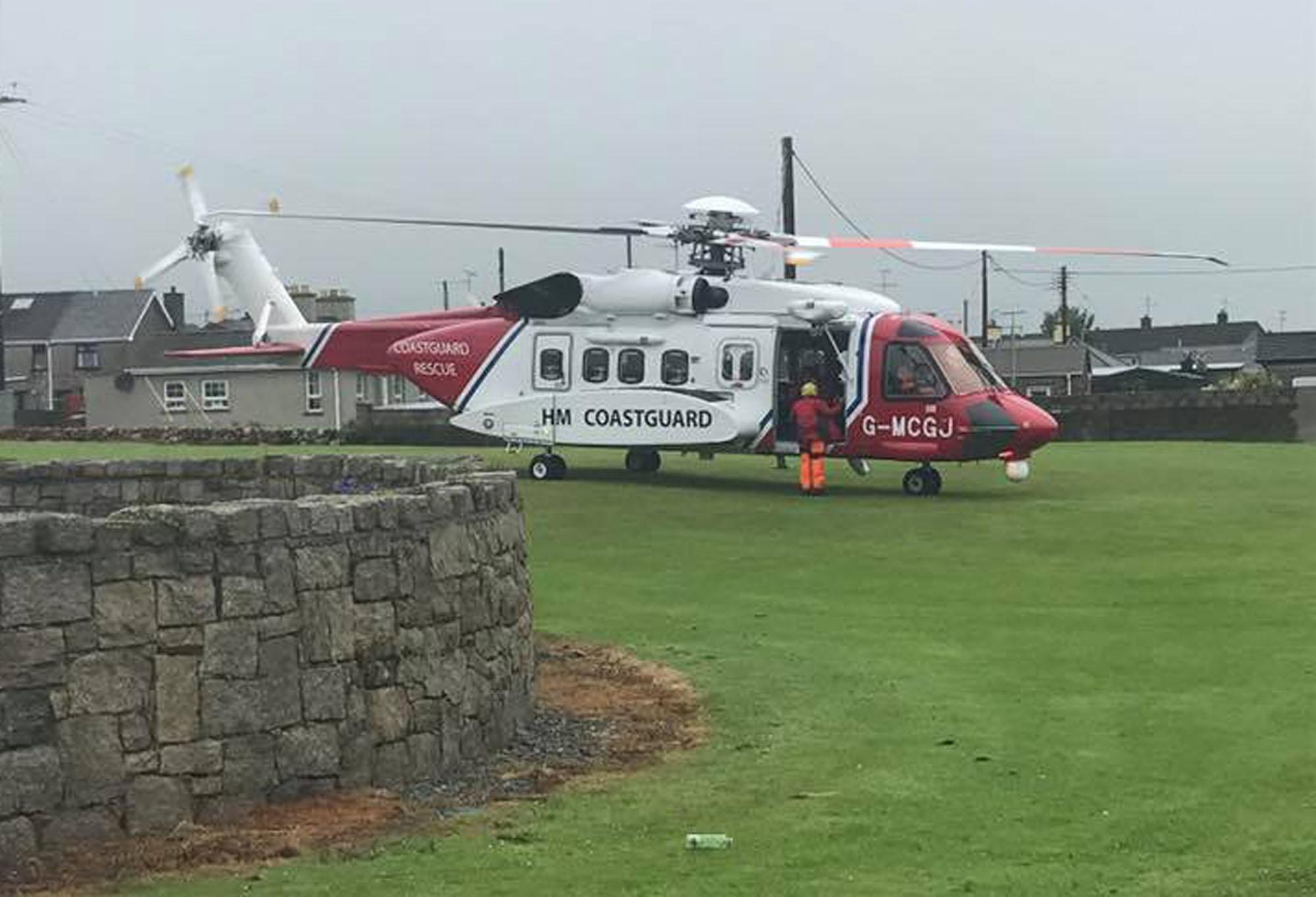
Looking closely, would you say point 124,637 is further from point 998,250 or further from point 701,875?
point 998,250

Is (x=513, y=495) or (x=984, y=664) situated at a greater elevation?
(x=513, y=495)

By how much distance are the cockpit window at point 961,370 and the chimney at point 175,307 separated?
50.0 metres

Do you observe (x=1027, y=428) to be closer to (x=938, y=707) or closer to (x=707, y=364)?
(x=707, y=364)

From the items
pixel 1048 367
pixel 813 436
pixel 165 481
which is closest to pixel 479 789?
pixel 165 481

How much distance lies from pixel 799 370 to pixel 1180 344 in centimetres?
7272

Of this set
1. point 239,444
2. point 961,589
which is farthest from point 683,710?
point 239,444

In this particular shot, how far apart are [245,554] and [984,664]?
5.13 metres

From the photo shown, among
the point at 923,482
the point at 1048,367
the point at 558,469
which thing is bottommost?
the point at 923,482

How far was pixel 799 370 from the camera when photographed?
21828mm

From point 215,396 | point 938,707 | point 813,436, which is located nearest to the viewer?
point 938,707

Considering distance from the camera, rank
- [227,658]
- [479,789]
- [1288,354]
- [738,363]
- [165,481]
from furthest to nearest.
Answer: [1288,354] → [738,363] → [165,481] → [479,789] → [227,658]

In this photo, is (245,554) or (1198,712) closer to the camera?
(245,554)

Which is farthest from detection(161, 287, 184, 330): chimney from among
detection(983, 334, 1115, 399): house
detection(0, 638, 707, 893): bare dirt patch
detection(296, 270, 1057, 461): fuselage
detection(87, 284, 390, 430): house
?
detection(0, 638, 707, 893): bare dirt patch

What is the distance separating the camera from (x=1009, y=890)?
18.9 feet
